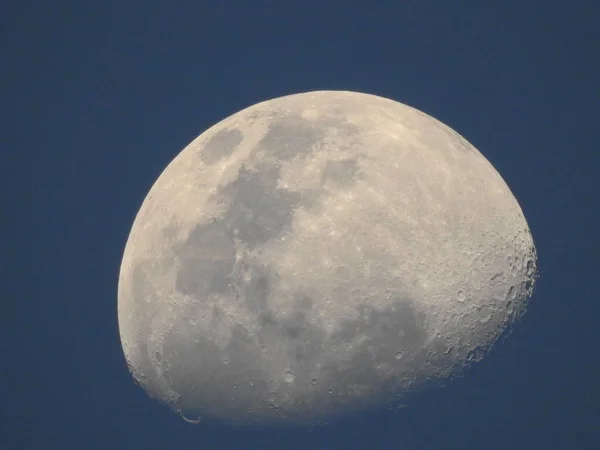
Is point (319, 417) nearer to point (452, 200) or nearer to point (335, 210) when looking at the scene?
point (335, 210)

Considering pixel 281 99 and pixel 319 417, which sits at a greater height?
pixel 281 99

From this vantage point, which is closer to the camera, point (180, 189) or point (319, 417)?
point (319, 417)

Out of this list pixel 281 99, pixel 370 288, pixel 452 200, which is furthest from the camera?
pixel 281 99

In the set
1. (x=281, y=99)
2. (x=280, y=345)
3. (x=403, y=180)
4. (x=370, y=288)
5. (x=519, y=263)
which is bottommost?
(x=280, y=345)

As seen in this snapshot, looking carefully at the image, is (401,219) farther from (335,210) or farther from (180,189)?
(180,189)

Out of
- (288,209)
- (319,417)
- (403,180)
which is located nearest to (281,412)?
(319,417)

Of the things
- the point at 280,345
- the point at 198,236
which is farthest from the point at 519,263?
the point at 198,236

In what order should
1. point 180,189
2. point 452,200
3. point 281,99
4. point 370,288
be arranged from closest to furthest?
1. point 370,288
2. point 452,200
3. point 180,189
4. point 281,99
